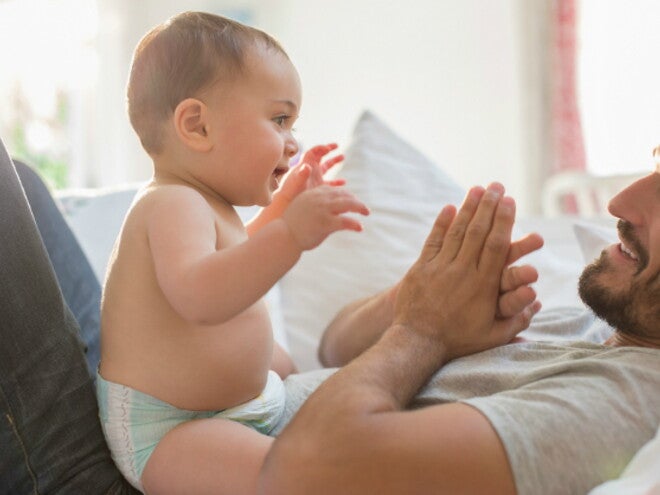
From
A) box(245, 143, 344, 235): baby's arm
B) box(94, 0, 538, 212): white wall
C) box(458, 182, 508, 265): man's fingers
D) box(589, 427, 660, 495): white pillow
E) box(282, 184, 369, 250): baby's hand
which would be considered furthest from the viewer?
box(94, 0, 538, 212): white wall

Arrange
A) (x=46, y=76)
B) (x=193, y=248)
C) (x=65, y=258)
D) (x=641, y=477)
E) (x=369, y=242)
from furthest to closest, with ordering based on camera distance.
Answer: (x=46, y=76), (x=369, y=242), (x=65, y=258), (x=193, y=248), (x=641, y=477)

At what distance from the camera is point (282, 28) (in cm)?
440

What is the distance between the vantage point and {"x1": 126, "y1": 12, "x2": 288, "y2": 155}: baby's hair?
3.15ft

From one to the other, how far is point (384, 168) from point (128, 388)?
99 centimetres

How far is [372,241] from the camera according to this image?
1687 mm

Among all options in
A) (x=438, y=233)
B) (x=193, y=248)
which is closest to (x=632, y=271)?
(x=438, y=233)

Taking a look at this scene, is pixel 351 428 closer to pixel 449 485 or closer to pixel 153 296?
pixel 449 485

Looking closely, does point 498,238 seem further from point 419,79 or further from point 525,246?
point 419,79

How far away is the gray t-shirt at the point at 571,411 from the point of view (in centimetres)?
79

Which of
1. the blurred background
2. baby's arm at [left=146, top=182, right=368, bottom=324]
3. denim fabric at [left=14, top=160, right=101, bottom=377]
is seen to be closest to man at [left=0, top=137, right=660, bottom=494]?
baby's arm at [left=146, top=182, right=368, bottom=324]

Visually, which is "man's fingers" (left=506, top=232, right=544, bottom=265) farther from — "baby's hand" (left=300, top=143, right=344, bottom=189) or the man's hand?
"baby's hand" (left=300, top=143, right=344, bottom=189)

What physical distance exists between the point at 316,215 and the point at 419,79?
3401 millimetres

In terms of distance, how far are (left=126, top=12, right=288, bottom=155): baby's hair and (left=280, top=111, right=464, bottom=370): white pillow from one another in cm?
71

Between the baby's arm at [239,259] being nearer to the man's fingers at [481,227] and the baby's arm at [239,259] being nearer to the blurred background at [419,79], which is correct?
the man's fingers at [481,227]
